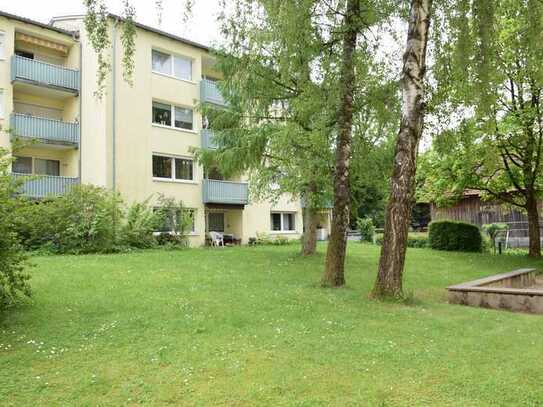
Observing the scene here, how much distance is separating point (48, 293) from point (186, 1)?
5740mm

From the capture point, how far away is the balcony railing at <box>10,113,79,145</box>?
22.3 meters

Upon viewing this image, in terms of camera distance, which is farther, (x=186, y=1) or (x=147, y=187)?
(x=147, y=187)

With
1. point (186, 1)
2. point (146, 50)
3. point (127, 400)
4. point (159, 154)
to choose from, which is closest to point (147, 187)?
point (159, 154)

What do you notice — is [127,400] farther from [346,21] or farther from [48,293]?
[346,21]

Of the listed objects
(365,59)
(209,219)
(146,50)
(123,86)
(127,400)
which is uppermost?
(146,50)

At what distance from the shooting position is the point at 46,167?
24.8m

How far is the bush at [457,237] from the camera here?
22766mm

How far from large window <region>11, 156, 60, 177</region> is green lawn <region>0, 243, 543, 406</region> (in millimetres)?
15603

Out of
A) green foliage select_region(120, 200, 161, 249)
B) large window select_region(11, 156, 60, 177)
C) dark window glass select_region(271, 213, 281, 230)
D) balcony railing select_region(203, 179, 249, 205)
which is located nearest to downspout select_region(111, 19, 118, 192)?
green foliage select_region(120, 200, 161, 249)

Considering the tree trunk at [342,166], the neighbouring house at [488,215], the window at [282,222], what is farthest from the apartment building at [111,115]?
the tree trunk at [342,166]

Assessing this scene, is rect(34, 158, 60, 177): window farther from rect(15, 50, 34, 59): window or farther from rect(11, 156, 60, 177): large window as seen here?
rect(15, 50, 34, 59): window

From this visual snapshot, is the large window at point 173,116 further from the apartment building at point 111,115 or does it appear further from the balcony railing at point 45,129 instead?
the balcony railing at point 45,129

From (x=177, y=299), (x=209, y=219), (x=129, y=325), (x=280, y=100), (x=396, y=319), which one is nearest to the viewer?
(x=129, y=325)

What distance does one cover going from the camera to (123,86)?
2381 cm
